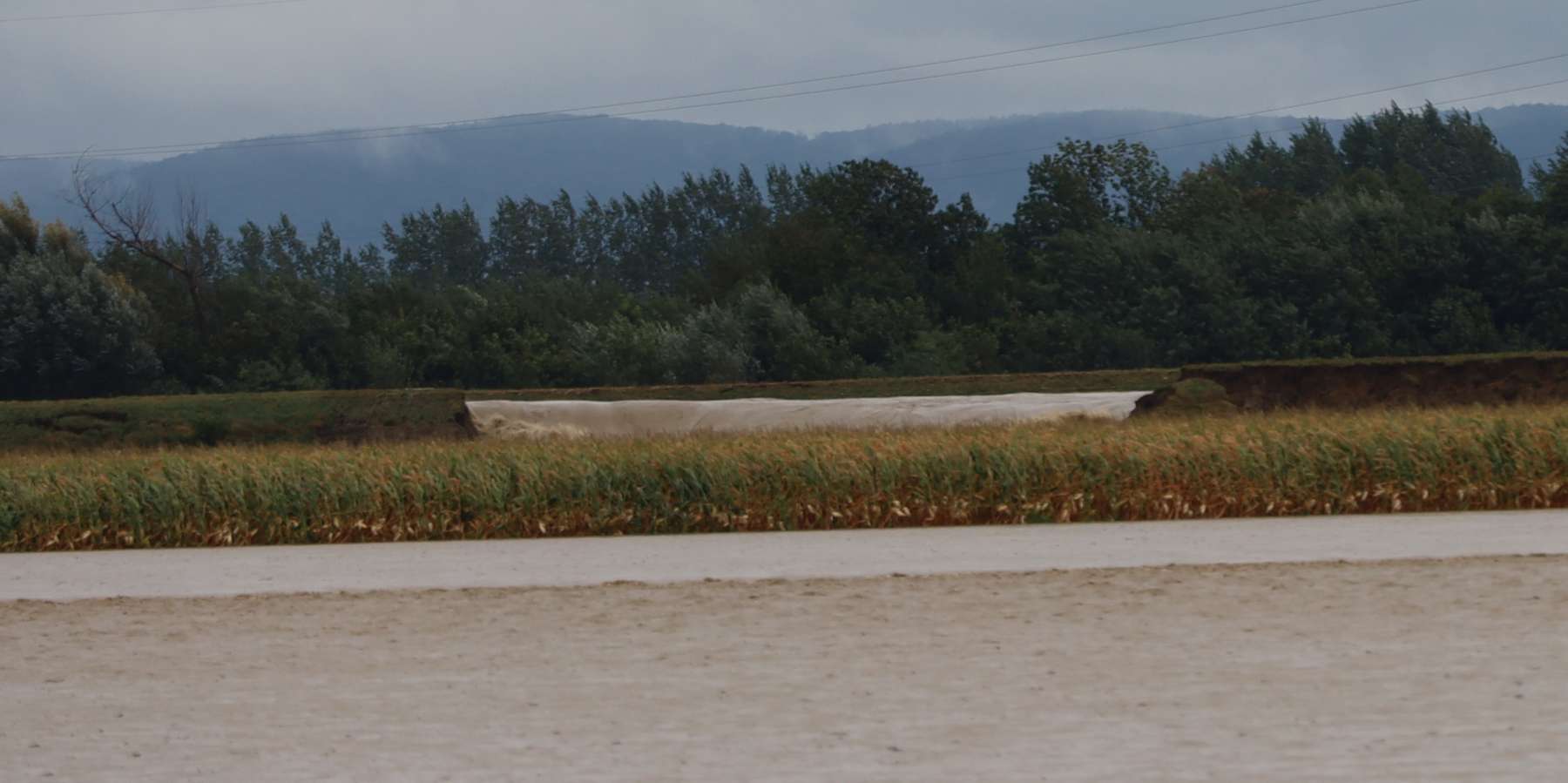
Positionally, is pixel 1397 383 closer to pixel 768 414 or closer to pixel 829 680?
pixel 768 414

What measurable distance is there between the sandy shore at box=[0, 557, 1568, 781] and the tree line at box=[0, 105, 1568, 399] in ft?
121

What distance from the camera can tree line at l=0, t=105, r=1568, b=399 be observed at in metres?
48.0

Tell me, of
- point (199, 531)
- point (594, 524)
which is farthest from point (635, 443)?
point (199, 531)

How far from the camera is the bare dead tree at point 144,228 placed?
53.2 meters

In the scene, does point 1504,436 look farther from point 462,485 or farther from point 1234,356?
point 1234,356

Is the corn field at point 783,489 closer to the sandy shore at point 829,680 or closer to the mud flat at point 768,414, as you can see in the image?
the mud flat at point 768,414

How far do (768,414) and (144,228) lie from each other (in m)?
44.2

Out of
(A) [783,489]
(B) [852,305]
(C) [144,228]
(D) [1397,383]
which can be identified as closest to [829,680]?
(A) [783,489]

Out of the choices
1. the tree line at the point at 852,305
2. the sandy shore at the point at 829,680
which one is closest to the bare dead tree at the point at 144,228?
the tree line at the point at 852,305

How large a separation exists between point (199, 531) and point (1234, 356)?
136ft

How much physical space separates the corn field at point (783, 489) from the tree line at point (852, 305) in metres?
31.9

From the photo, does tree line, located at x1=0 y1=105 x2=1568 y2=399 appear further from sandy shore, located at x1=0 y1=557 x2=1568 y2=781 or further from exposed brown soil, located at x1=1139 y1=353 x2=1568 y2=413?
sandy shore, located at x1=0 y1=557 x2=1568 y2=781

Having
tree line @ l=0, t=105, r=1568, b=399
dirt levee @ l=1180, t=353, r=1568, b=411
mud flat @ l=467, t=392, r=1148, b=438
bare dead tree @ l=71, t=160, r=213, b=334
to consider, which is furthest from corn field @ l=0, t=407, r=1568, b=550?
bare dead tree @ l=71, t=160, r=213, b=334

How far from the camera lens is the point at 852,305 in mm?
53656
